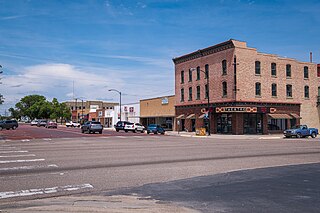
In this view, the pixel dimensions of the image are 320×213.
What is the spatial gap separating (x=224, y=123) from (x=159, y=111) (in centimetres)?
1863

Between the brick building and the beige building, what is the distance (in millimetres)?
5167

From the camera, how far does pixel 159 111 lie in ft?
Answer: 204

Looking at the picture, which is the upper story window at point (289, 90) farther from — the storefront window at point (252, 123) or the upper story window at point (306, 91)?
the storefront window at point (252, 123)

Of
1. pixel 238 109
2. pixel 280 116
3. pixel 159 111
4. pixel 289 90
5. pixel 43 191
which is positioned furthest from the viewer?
pixel 159 111

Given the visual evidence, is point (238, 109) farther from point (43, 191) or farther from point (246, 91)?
point (43, 191)

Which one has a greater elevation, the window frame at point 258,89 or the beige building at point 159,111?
the window frame at point 258,89

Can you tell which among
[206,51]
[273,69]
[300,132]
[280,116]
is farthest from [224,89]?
[300,132]

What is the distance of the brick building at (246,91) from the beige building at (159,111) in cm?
517

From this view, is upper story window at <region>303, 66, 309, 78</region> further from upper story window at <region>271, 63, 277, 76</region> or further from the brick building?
upper story window at <region>271, 63, 277, 76</region>

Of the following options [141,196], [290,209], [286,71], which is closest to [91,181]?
[141,196]

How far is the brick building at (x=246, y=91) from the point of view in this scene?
143ft

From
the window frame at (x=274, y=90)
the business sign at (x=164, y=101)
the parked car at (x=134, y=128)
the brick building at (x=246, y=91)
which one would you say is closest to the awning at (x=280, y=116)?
the brick building at (x=246, y=91)

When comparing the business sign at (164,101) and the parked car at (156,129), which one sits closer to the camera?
the parked car at (156,129)

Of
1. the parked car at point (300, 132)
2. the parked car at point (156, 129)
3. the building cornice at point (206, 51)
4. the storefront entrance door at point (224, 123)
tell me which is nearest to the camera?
the parked car at point (300, 132)
